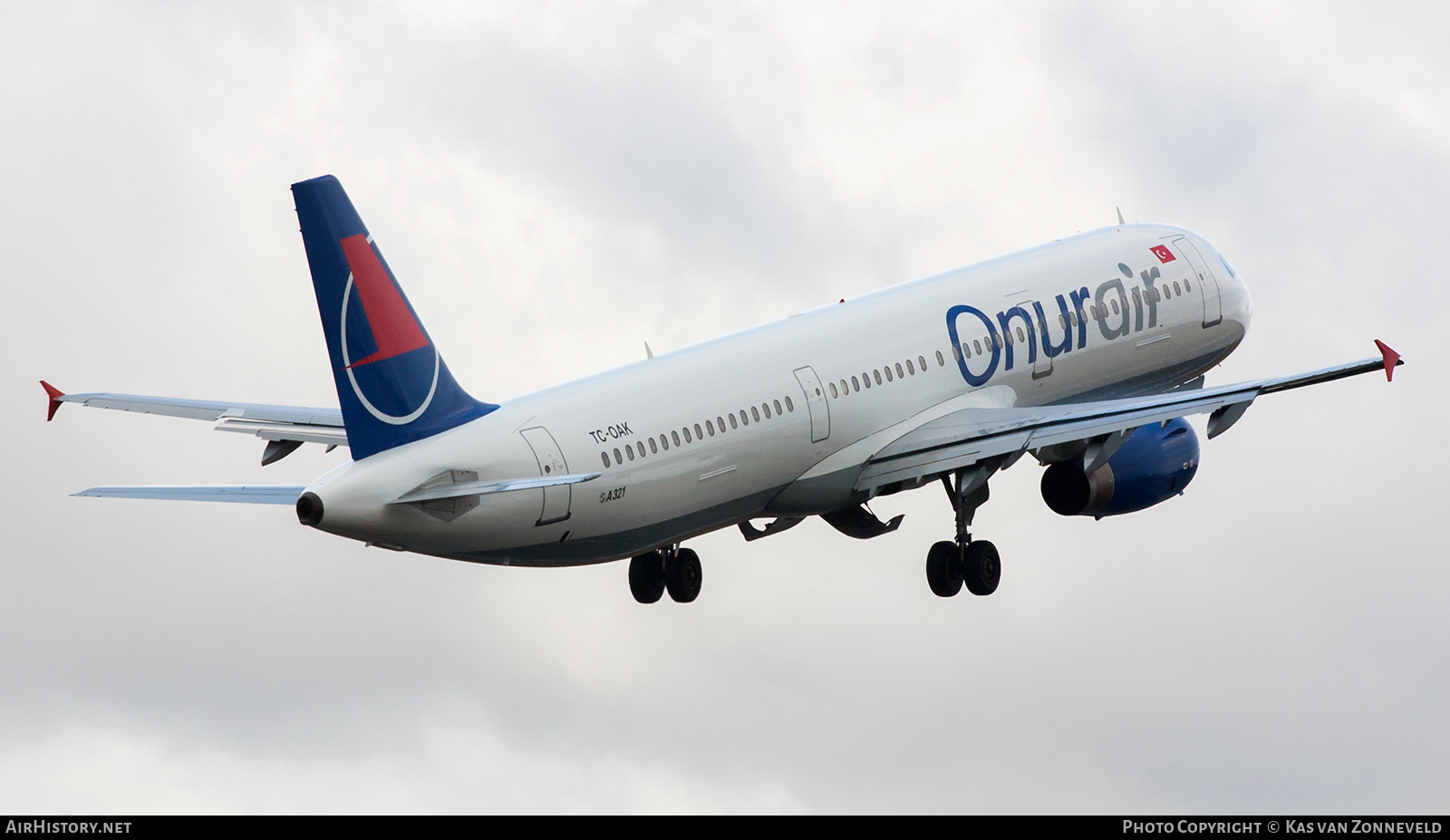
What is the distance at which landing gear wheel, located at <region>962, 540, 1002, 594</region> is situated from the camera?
42.4 meters

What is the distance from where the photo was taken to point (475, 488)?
33.9 meters

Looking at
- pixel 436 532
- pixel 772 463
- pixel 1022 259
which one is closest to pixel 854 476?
pixel 772 463

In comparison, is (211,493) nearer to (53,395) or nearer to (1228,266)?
(53,395)

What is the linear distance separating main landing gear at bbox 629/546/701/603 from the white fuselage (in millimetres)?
3006

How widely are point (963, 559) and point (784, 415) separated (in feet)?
16.5

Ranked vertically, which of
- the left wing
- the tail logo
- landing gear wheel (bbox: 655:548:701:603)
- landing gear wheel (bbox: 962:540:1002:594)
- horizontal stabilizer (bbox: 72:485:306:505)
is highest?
the tail logo

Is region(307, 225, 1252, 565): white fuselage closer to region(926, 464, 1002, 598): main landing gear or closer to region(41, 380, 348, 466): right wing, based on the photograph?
region(926, 464, 1002, 598): main landing gear

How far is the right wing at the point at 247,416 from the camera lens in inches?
1628

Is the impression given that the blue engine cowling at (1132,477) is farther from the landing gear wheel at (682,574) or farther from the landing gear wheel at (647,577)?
the landing gear wheel at (647,577)

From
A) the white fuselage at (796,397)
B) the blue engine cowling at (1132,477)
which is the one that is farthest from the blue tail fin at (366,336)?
the blue engine cowling at (1132,477)

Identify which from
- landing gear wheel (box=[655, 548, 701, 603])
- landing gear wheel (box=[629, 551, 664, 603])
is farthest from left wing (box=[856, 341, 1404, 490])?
landing gear wheel (box=[629, 551, 664, 603])

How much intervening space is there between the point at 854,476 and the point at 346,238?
11948 mm

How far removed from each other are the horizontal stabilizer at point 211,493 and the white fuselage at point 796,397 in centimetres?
156

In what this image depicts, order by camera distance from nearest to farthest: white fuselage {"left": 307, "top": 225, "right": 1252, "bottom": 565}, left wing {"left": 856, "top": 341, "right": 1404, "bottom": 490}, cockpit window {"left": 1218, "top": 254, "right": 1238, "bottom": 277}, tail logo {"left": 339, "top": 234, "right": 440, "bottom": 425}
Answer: tail logo {"left": 339, "top": 234, "right": 440, "bottom": 425}, white fuselage {"left": 307, "top": 225, "right": 1252, "bottom": 565}, left wing {"left": 856, "top": 341, "right": 1404, "bottom": 490}, cockpit window {"left": 1218, "top": 254, "right": 1238, "bottom": 277}
